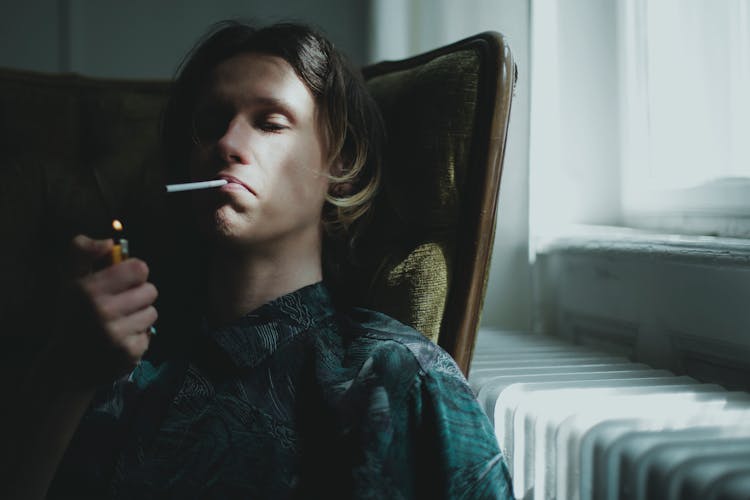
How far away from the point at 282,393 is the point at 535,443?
332 millimetres

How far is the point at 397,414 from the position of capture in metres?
0.77

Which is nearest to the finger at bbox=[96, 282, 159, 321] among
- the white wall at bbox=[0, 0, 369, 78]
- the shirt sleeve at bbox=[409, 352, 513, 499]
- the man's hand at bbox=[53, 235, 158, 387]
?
the man's hand at bbox=[53, 235, 158, 387]

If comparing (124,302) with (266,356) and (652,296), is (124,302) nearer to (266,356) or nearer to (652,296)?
(266,356)

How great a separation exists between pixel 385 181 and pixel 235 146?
0.94 feet

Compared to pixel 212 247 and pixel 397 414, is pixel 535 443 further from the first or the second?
pixel 212 247

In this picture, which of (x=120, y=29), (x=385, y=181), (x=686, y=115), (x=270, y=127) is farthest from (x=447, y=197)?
(x=120, y=29)

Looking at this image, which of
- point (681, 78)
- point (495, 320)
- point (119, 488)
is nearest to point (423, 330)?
point (119, 488)

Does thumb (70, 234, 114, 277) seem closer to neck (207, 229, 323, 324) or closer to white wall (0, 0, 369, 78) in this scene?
neck (207, 229, 323, 324)

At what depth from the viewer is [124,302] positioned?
2.30 ft

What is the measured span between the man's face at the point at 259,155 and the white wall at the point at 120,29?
116 centimetres

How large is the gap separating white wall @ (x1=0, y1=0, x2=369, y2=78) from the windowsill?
1094mm

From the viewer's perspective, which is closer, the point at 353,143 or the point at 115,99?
the point at 353,143

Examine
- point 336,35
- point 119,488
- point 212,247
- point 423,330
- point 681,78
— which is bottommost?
point 119,488

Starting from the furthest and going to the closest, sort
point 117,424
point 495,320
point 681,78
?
point 495,320 → point 681,78 → point 117,424
